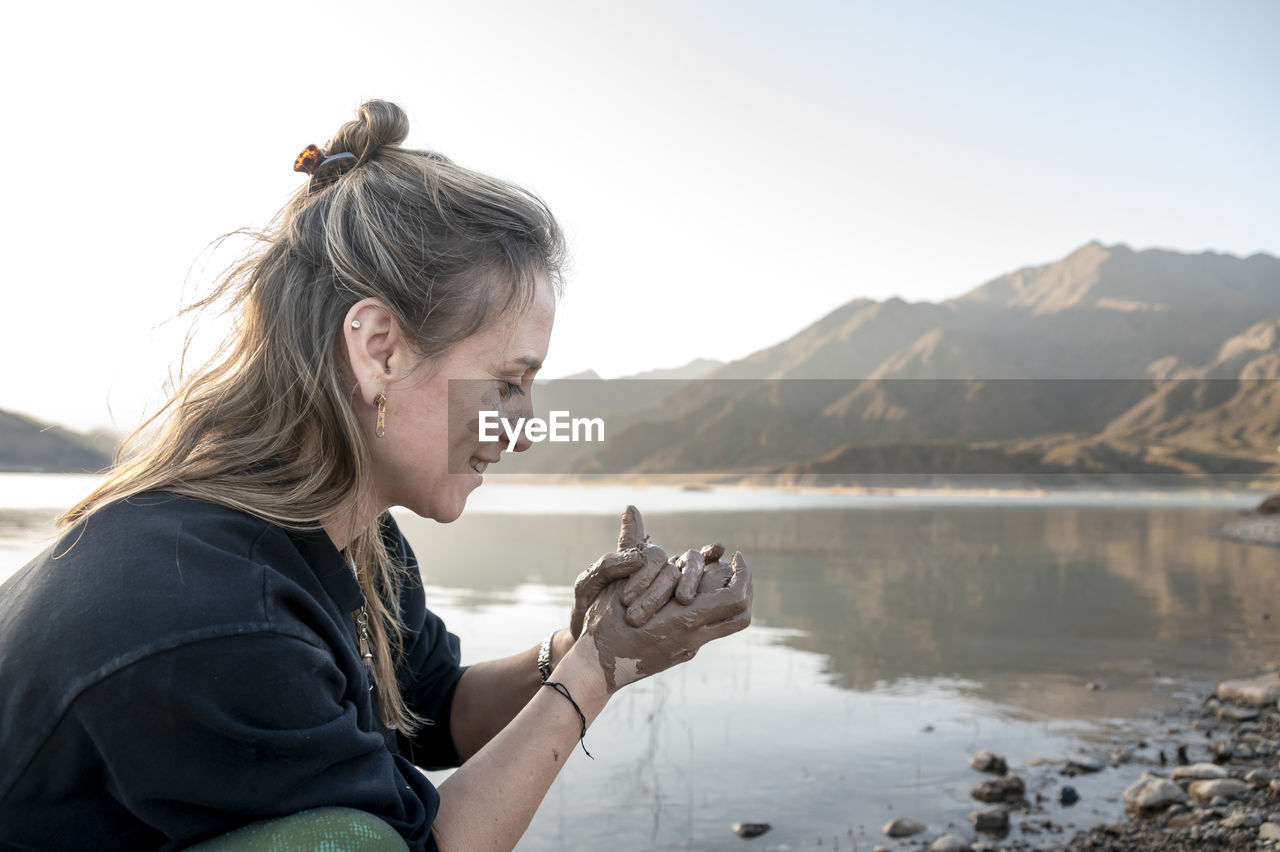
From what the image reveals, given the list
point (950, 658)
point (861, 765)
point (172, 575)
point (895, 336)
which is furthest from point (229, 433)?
point (895, 336)

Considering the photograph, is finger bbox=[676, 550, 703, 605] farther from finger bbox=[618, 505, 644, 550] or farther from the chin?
the chin

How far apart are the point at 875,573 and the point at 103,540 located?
16674 mm

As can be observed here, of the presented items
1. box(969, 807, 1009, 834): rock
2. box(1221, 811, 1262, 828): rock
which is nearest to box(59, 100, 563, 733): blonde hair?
box(969, 807, 1009, 834): rock

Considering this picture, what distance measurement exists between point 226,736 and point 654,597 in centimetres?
82

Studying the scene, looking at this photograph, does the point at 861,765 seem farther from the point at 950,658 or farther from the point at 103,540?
the point at 103,540

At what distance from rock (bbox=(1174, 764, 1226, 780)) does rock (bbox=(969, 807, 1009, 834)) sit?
4.63 ft

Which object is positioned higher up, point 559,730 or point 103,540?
point 103,540

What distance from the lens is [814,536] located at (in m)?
25.0

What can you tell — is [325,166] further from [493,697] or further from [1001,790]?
[1001,790]

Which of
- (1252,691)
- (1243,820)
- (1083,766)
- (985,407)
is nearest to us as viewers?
(1243,820)

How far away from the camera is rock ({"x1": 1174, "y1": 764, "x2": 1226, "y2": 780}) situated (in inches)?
219

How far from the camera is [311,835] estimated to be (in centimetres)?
122

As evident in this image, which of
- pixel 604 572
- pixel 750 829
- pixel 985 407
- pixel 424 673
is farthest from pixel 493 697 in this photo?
pixel 985 407

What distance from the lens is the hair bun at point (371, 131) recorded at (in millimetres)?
1769
